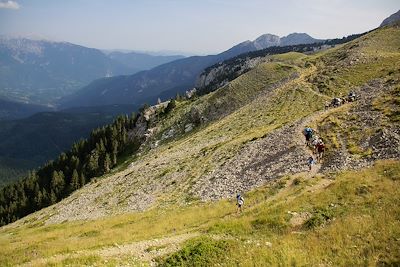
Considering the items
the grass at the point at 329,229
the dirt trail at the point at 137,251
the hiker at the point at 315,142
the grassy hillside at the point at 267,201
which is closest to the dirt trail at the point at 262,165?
the grassy hillside at the point at 267,201

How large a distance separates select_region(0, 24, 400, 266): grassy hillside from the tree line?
68.1 meters

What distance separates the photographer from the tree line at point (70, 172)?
434 ft

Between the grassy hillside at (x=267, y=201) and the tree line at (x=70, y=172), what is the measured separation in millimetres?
68110

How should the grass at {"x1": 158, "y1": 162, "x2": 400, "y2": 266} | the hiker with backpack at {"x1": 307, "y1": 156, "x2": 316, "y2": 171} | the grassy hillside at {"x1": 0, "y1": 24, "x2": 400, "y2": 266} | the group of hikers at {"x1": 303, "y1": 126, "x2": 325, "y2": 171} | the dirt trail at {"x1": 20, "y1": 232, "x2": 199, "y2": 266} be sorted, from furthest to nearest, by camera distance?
the group of hikers at {"x1": 303, "y1": 126, "x2": 325, "y2": 171} < the hiker with backpack at {"x1": 307, "y1": 156, "x2": 316, "y2": 171} < the dirt trail at {"x1": 20, "y1": 232, "x2": 199, "y2": 266} < the grassy hillside at {"x1": 0, "y1": 24, "x2": 400, "y2": 266} < the grass at {"x1": 158, "y1": 162, "x2": 400, "y2": 266}

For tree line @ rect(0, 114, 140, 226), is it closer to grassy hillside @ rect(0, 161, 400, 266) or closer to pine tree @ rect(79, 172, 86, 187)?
pine tree @ rect(79, 172, 86, 187)

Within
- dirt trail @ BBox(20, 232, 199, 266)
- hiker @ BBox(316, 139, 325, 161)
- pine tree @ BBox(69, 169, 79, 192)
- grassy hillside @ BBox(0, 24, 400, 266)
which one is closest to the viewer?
grassy hillside @ BBox(0, 24, 400, 266)

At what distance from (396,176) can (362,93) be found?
36.6 metres

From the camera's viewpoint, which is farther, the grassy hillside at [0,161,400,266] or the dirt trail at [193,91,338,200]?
the dirt trail at [193,91,338,200]

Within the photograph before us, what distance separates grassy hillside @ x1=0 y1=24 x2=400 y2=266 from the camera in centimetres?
1989

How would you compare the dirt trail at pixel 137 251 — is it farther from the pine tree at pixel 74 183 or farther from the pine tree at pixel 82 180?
the pine tree at pixel 74 183

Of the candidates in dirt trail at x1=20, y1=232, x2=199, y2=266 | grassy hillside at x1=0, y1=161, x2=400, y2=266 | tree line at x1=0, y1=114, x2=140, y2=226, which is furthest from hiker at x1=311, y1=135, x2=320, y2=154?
tree line at x1=0, y1=114, x2=140, y2=226

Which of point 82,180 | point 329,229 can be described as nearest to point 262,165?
point 329,229

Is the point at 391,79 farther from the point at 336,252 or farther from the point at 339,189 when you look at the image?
the point at 336,252

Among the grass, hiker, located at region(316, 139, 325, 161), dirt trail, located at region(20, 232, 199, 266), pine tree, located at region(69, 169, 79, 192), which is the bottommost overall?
pine tree, located at region(69, 169, 79, 192)
